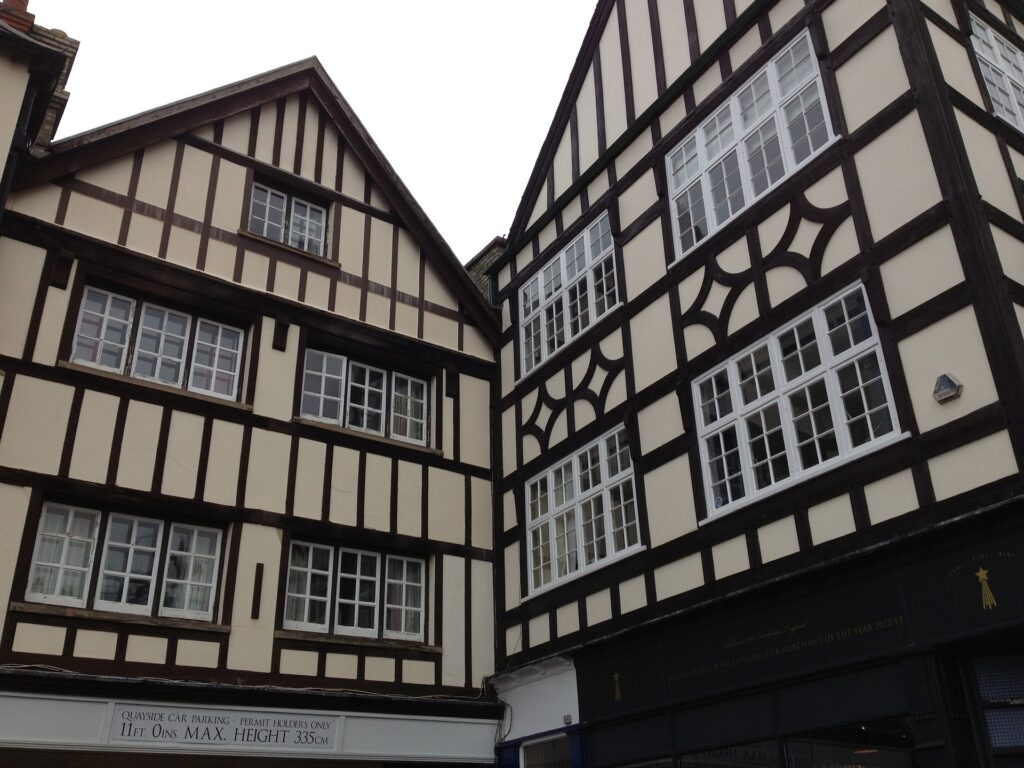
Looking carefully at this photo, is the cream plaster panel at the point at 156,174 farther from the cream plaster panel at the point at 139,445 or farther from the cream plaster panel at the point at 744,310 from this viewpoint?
the cream plaster panel at the point at 744,310

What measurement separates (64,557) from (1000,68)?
10.4 meters

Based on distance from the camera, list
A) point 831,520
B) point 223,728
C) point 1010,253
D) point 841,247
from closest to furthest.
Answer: point 1010,253 < point 831,520 < point 841,247 < point 223,728

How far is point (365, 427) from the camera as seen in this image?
1191 cm

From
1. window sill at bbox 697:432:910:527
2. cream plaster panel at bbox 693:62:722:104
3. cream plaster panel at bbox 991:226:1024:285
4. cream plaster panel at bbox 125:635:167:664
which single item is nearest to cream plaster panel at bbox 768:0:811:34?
cream plaster panel at bbox 693:62:722:104

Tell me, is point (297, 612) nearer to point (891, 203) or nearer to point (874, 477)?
point (874, 477)

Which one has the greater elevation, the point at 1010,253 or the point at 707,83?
the point at 707,83

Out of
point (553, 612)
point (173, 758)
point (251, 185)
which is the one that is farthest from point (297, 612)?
point (251, 185)

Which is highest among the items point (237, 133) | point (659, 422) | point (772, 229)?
point (237, 133)

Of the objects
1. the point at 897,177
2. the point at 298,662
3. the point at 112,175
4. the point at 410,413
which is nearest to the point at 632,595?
the point at 298,662

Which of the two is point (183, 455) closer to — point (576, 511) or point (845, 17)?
point (576, 511)

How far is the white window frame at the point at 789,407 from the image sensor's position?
7.59 metres

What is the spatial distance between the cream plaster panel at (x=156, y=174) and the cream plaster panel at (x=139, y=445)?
269 centimetres

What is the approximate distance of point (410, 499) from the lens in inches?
456

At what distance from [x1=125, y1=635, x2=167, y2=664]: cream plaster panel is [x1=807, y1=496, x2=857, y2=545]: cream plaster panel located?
6.35 meters
